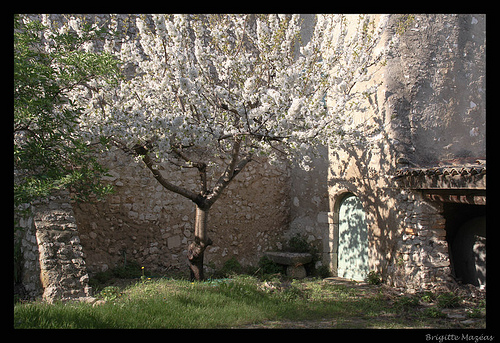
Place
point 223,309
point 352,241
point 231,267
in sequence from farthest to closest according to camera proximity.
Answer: point 231,267 → point 352,241 → point 223,309

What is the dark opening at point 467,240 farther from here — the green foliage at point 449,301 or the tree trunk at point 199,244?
the tree trunk at point 199,244

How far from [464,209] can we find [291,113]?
4.34 meters

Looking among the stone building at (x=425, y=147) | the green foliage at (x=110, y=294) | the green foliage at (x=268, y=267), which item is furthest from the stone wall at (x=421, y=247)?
the green foliage at (x=110, y=294)

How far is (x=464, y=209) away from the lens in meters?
7.30

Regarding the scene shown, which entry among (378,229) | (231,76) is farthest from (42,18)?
(378,229)

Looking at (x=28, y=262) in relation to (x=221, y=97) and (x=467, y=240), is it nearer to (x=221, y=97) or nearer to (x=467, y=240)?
(x=221, y=97)

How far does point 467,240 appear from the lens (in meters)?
7.02

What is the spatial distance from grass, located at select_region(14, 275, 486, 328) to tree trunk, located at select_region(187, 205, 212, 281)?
20.8 inches

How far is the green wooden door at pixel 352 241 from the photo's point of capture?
797 cm

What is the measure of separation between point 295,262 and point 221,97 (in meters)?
4.20

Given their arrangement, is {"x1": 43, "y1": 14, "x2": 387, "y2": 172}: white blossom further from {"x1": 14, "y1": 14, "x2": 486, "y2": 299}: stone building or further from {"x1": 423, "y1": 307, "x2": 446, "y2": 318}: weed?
{"x1": 423, "y1": 307, "x2": 446, "y2": 318}: weed

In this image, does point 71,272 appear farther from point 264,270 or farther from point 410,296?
point 410,296

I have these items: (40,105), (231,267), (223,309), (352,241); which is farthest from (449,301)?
(40,105)

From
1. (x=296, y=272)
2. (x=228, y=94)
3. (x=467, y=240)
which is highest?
(x=228, y=94)
